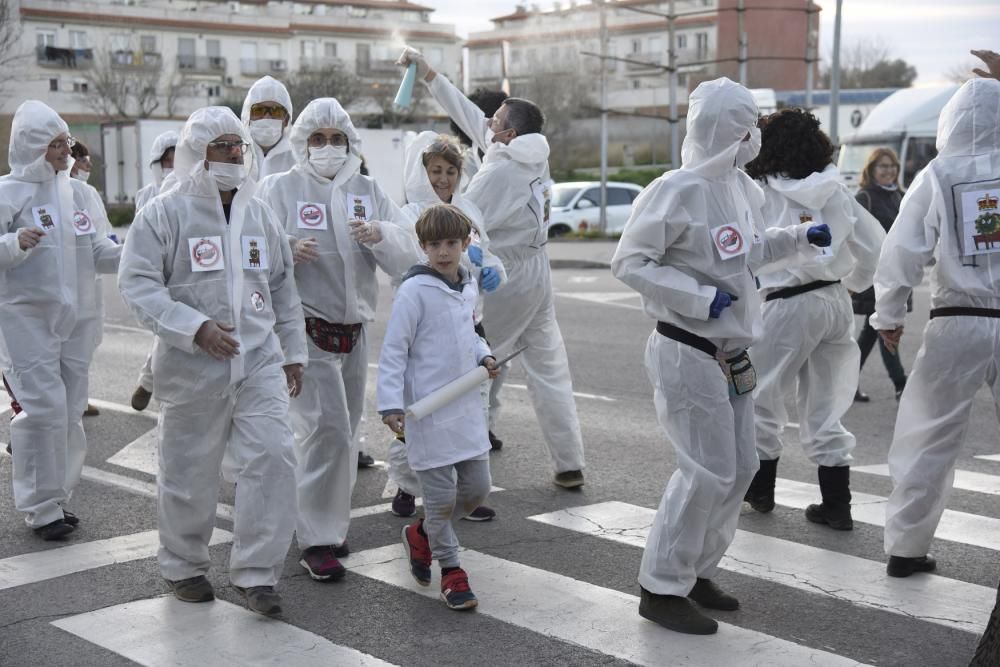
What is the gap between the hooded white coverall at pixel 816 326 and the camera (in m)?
6.66

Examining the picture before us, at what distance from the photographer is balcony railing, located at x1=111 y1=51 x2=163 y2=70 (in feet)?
210

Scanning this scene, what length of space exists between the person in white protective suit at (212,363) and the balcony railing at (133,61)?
202ft

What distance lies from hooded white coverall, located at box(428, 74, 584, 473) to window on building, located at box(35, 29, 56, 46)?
7223 centimetres

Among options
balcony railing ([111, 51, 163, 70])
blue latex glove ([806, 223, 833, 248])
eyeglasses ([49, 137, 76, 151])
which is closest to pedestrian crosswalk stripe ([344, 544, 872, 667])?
blue latex glove ([806, 223, 833, 248])

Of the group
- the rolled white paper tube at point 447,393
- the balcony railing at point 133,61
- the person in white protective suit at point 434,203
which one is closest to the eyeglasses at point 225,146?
the person in white protective suit at point 434,203

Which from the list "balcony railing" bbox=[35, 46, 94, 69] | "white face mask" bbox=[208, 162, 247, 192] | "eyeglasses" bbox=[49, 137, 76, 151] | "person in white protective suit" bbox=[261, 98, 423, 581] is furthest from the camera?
"balcony railing" bbox=[35, 46, 94, 69]

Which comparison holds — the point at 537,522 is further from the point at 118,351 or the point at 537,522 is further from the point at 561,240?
the point at 561,240

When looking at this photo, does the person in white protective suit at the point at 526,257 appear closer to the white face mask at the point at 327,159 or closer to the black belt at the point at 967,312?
the white face mask at the point at 327,159

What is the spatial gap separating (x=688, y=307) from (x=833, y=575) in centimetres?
158

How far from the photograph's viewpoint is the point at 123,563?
19.7 feet

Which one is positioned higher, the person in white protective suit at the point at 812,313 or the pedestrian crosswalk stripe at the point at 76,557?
the person in white protective suit at the point at 812,313

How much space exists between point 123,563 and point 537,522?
6.72ft

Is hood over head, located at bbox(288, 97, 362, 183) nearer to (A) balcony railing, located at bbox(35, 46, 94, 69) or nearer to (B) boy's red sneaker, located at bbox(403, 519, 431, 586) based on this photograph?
(B) boy's red sneaker, located at bbox(403, 519, 431, 586)

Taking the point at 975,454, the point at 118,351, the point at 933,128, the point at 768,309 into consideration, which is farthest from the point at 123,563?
the point at 933,128
